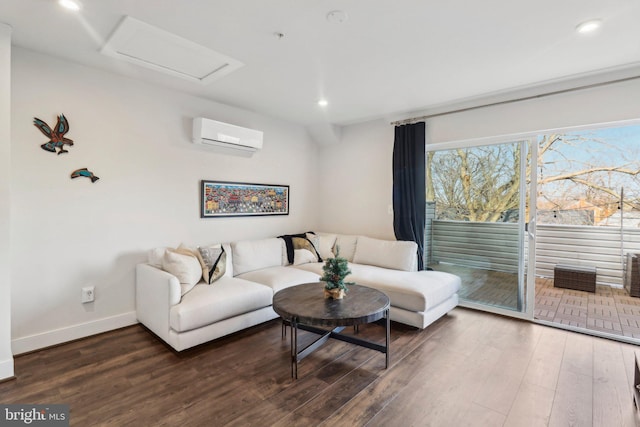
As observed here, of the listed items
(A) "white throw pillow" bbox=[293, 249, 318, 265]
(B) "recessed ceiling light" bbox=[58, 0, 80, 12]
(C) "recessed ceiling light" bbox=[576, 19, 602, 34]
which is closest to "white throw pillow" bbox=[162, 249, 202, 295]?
(A) "white throw pillow" bbox=[293, 249, 318, 265]

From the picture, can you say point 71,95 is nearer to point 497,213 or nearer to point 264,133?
point 264,133

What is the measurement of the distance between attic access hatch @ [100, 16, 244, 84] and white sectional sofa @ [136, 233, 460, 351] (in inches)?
68.2

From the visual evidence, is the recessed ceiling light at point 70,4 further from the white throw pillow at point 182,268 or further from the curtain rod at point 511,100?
the curtain rod at point 511,100

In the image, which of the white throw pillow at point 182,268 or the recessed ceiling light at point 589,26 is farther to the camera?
the white throw pillow at point 182,268

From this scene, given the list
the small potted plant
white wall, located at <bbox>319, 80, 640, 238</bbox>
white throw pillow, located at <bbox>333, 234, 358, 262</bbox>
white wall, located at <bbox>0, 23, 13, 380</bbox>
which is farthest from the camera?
white throw pillow, located at <bbox>333, 234, 358, 262</bbox>

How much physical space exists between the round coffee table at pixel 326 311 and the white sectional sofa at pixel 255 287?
0.53m

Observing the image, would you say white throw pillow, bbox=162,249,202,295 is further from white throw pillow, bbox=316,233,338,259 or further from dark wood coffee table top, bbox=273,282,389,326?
white throw pillow, bbox=316,233,338,259

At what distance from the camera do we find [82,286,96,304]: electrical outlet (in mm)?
2881

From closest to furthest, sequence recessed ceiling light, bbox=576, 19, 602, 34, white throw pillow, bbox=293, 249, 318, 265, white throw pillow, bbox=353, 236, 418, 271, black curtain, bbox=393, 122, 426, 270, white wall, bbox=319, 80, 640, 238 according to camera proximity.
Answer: recessed ceiling light, bbox=576, 19, 602, 34 → white wall, bbox=319, 80, 640, 238 → white throw pillow, bbox=353, 236, 418, 271 → black curtain, bbox=393, 122, 426, 270 → white throw pillow, bbox=293, 249, 318, 265

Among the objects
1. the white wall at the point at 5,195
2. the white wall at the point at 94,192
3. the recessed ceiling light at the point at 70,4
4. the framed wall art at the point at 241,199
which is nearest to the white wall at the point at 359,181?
the framed wall art at the point at 241,199

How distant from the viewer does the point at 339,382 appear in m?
2.22

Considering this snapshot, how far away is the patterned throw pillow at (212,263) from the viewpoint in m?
3.13

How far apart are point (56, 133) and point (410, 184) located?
3.77 m

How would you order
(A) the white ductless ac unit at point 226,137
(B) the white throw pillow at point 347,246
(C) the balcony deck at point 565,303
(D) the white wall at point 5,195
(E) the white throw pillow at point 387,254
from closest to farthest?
(D) the white wall at point 5,195, (C) the balcony deck at point 565,303, (A) the white ductless ac unit at point 226,137, (E) the white throw pillow at point 387,254, (B) the white throw pillow at point 347,246
